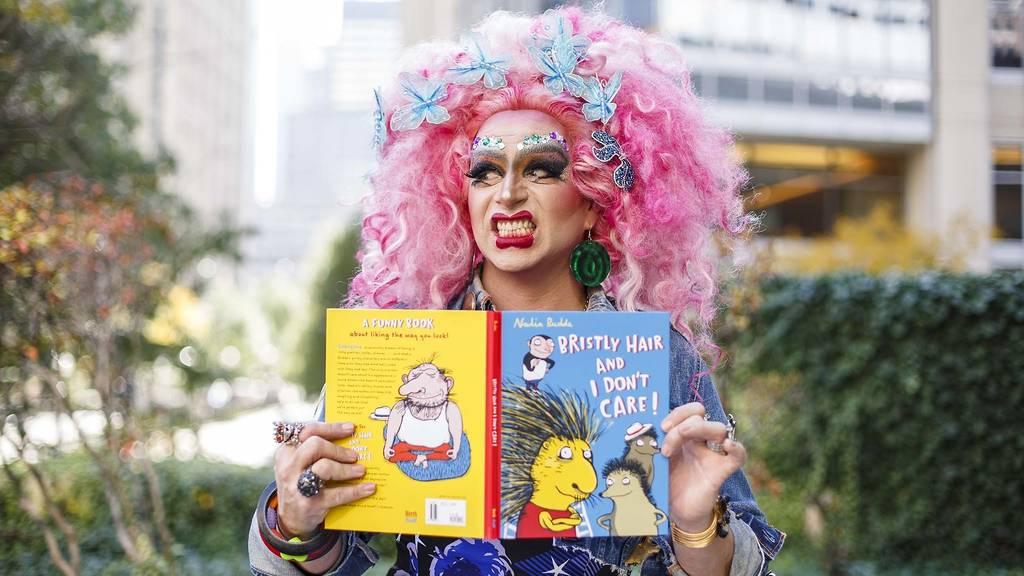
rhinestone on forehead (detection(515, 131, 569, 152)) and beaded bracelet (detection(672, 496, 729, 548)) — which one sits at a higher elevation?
rhinestone on forehead (detection(515, 131, 569, 152))

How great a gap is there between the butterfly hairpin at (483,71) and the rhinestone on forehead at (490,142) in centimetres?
14

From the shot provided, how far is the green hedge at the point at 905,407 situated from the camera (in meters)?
6.71

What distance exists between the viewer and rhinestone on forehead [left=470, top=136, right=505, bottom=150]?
192 cm

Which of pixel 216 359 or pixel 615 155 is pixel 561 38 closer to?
pixel 615 155

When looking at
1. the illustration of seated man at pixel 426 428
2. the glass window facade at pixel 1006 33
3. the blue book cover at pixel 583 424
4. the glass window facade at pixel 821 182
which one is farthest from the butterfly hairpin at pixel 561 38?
the glass window facade at pixel 821 182

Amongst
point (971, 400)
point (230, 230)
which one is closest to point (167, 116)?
point (230, 230)

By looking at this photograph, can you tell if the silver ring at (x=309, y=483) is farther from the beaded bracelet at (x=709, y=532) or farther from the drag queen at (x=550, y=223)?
the beaded bracelet at (x=709, y=532)

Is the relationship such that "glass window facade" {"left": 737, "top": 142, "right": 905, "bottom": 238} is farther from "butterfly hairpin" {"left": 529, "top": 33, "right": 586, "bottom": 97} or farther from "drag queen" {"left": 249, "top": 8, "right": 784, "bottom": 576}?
"butterfly hairpin" {"left": 529, "top": 33, "right": 586, "bottom": 97}

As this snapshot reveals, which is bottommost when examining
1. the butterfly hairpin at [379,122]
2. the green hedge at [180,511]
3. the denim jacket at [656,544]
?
the green hedge at [180,511]

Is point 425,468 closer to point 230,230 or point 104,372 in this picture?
point 104,372

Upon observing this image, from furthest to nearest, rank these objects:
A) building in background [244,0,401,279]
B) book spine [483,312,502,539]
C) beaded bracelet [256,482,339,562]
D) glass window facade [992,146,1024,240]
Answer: building in background [244,0,401,279] → glass window facade [992,146,1024,240] → beaded bracelet [256,482,339,562] → book spine [483,312,502,539]

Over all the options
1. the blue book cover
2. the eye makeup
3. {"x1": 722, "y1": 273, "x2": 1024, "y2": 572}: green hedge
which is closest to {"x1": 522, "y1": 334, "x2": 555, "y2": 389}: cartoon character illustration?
the blue book cover

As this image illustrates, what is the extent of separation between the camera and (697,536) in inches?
63.4

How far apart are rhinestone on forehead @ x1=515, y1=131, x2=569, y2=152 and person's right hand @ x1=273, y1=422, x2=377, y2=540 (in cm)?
75
